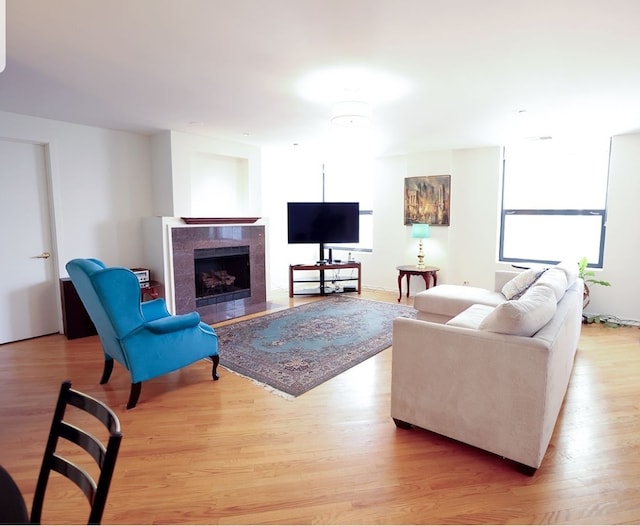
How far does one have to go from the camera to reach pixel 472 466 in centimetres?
207

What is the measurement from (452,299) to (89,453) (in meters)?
3.65

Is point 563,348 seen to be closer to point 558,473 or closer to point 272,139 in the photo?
point 558,473

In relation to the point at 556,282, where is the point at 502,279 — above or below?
below

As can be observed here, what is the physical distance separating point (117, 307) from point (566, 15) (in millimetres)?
3177

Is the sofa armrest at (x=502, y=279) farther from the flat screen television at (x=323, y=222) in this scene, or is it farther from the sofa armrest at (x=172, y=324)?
the sofa armrest at (x=172, y=324)

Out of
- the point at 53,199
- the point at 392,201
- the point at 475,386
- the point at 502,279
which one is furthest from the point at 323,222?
the point at 475,386

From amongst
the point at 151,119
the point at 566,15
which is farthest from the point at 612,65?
the point at 151,119

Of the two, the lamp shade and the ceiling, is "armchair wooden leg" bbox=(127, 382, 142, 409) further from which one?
the lamp shade

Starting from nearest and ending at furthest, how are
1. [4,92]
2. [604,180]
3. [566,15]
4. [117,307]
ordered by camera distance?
1. [566,15]
2. [117,307]
3. [4,92]
4. [604,180]

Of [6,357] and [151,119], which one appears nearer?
[6,357]

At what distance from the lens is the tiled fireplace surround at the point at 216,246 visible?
469 cm

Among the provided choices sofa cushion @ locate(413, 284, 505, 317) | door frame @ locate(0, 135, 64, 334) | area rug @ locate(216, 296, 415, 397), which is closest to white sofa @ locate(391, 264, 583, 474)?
area rug @ locate(216, 296, 415, 397)

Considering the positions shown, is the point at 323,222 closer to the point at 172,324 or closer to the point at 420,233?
the point at 420,233

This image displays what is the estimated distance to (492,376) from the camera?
202 centimetres
